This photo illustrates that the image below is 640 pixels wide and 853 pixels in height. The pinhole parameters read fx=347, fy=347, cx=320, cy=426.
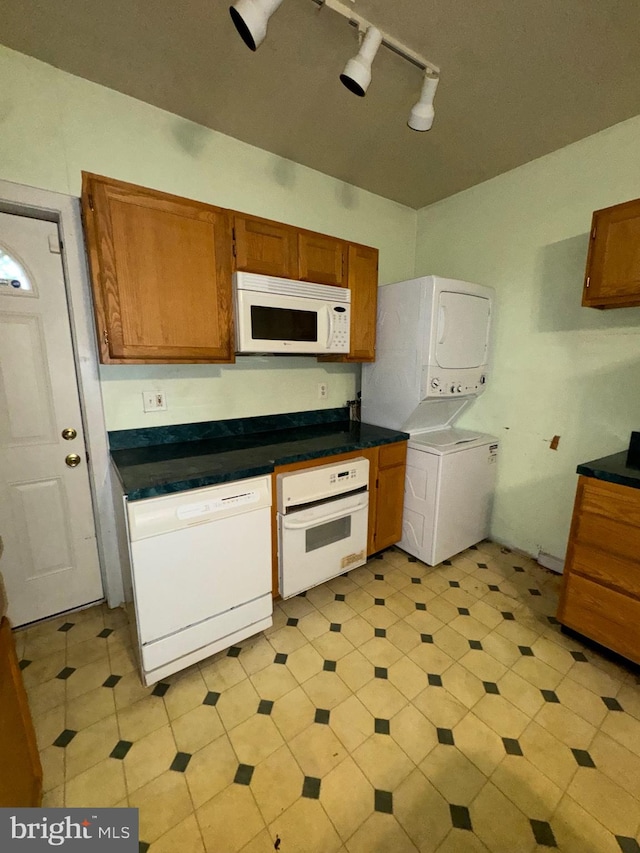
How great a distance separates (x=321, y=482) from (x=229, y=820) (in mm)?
1259

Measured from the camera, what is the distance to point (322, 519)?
1.91 m

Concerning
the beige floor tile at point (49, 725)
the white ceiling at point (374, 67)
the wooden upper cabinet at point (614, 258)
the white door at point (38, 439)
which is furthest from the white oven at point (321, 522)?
the white ceiling at point (374, 67)

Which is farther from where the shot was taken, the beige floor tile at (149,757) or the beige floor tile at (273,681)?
the beige floor tile at (273,681)

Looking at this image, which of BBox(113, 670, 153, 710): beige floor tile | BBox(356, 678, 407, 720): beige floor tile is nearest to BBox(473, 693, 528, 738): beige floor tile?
BBox(356, 678, 407, 720): beige floor tile

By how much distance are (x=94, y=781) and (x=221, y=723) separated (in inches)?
16.7

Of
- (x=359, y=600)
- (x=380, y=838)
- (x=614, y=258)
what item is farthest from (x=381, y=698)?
(x=614, y=258)

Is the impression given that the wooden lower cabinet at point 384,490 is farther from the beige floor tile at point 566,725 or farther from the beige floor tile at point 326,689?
the beige floor tile at point 566,725

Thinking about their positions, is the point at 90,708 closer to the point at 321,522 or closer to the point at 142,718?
the point at 142,718

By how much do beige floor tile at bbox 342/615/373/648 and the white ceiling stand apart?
265 cm

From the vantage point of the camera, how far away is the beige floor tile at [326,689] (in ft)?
4.80

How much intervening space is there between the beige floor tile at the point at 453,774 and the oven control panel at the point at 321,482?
111 centimetres

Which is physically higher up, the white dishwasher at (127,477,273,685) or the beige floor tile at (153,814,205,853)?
the white dishwasher at (127,477,273,685)

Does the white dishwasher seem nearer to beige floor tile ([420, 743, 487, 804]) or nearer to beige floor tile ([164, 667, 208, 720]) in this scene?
beige floor tile ([164, 667, 208, 720])

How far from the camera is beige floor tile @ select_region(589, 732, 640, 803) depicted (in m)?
1.19
